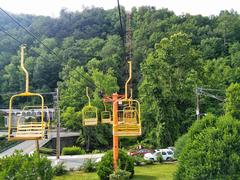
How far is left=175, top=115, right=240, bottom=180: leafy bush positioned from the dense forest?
847 cm

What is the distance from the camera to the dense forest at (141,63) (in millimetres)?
39031

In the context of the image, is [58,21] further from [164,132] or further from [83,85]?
[164,132]

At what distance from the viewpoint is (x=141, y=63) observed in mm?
42344

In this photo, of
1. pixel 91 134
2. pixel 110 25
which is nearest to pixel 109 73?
pixel 91 134

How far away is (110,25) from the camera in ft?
259

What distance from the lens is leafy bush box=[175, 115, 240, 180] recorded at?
11.0 meters

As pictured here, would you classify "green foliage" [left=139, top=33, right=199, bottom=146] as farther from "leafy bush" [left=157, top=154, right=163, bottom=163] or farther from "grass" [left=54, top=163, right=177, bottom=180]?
"grass" [left=54, top=163, right=177, bottom=180]

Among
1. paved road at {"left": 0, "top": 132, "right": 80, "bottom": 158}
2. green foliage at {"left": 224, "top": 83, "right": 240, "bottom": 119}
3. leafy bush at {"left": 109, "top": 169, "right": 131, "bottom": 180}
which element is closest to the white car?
green foliage at {"left": 224, "top": 83, "right": 240, "bottom": 119}

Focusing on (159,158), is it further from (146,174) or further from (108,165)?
(108,165)

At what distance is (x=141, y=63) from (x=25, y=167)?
31098 mm

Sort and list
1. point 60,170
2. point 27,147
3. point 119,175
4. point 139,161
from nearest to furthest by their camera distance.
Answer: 1. point 119,175
2. point 60,170
3. point 139,161
4. point 27,147

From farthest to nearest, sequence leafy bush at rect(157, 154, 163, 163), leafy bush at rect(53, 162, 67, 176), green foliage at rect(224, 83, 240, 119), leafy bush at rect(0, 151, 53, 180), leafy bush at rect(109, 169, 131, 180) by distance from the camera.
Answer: green foliage at rect(224, 83, 240, 119) → leafy bush at rect(157, 154, 163, 163) → leafy bush at rect(53, 162, 67, 176) → leafy bush at rect(109, 169, 131, 180) → leafy bush at rect(0, 151, 53, 180)

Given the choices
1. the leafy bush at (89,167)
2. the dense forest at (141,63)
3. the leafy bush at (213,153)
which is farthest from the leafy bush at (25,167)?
the leafy bush at (89,167)

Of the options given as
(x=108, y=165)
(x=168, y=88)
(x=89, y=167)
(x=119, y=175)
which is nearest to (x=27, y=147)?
(x=168, y=88)
